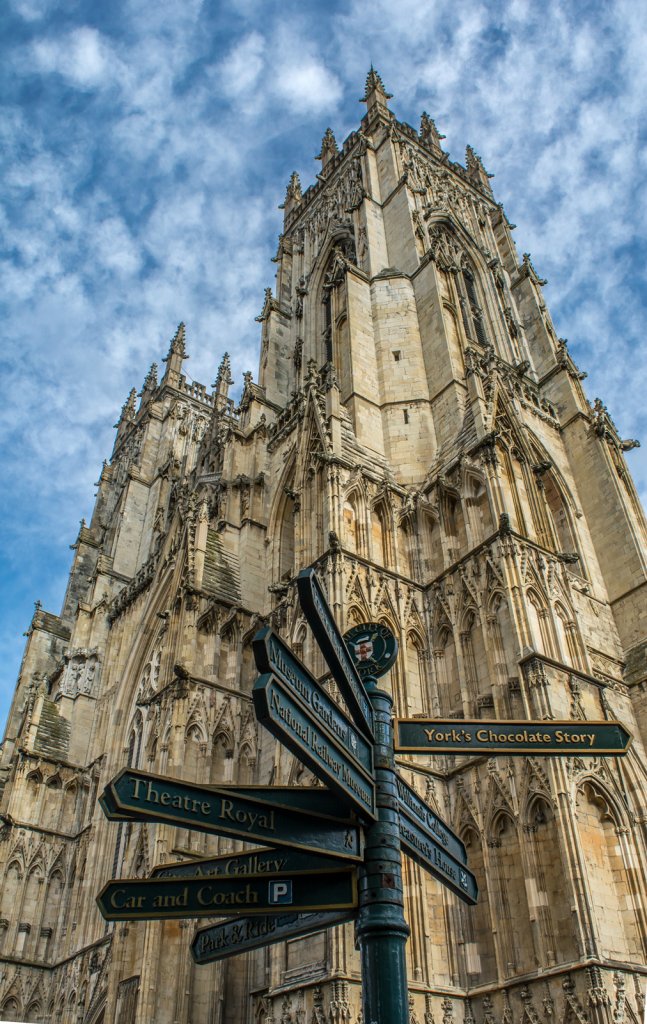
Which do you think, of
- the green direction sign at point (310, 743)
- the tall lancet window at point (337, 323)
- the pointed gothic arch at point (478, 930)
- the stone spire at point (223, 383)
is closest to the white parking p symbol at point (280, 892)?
the green direction sign at point (310, 743)

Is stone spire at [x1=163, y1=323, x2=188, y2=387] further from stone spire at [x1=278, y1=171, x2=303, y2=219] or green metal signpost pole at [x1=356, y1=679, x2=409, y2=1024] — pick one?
green metal signpost pole at [x1=356, y1=679, x2=409, y2=1024]

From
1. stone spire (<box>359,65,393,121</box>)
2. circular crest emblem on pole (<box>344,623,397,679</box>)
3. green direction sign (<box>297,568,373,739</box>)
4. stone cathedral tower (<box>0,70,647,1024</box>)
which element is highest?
stone spire (<box>359,65,393,121</box>)

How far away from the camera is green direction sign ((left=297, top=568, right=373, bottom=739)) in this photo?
376cm

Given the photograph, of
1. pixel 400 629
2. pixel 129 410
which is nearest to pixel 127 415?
pixel 129 410

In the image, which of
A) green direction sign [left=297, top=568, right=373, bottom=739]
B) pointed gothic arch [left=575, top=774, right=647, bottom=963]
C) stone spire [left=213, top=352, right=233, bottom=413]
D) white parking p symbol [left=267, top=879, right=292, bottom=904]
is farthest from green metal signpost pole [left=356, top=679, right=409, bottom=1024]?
stone spire [left=213, top=352, right=233, bottom=413]

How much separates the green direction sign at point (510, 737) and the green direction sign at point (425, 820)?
10.7 inches

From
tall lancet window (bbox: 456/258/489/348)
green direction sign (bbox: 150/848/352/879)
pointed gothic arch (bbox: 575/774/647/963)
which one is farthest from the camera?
tall lancet window (bbox: 456/258/489/348)

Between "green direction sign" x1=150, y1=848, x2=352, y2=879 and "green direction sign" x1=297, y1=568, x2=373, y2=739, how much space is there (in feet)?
2.37

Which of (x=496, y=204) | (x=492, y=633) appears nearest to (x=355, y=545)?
(x=492, y=633)

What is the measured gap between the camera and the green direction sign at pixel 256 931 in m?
4.36

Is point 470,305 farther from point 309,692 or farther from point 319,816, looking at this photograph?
point 319,816

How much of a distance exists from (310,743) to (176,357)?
46899 millimetres

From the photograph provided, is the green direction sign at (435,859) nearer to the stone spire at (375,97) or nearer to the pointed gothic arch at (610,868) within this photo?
the pointed gothic arch at (610,868)

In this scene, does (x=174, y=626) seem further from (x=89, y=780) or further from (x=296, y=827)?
(x=296, y=827)
